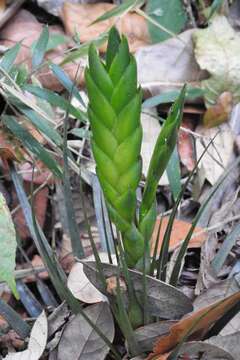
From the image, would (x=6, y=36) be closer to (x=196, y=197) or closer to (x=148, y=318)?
(x=196, y=197)

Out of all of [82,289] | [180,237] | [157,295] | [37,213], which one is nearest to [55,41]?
[37,213]

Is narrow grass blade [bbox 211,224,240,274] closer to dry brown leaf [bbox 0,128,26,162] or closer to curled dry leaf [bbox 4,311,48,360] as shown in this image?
curled dry leaf [bbox 4,311,48,360]

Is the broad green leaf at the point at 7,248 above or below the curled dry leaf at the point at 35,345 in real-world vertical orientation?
above

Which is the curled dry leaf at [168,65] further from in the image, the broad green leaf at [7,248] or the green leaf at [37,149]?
the broad green leaf at [7,248]

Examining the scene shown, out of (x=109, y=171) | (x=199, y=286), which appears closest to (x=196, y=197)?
(x=199, y=286)

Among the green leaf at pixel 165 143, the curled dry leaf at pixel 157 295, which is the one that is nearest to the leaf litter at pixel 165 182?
the curled dry leaf at pixel 157 295

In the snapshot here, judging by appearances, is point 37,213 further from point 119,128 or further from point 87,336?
point 119,128
